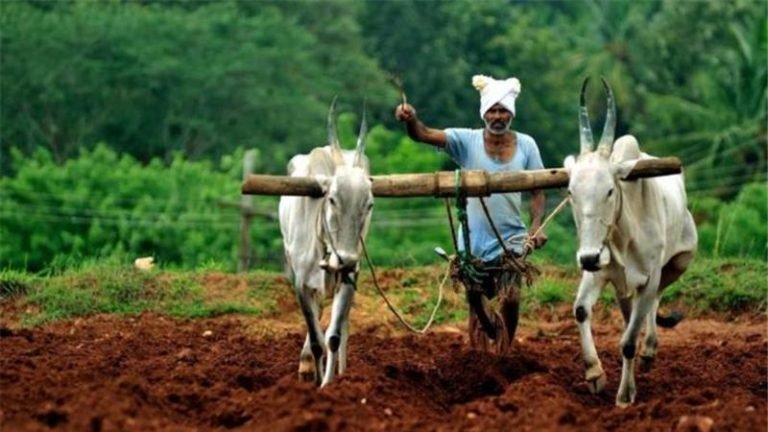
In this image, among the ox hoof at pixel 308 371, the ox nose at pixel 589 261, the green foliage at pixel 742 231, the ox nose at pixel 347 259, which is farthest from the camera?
the green foliage at pixel 742 231

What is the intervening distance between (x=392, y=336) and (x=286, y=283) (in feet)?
5.05

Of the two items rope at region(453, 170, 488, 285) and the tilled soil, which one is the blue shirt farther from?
the tilled soil

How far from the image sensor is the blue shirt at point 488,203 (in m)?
10.6

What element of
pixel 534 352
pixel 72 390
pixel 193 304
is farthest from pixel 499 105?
pixel 193 304

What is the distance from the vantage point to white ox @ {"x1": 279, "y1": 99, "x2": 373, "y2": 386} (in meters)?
9.42

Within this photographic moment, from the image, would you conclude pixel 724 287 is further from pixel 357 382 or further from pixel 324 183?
pixel 357 382

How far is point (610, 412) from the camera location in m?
8.66

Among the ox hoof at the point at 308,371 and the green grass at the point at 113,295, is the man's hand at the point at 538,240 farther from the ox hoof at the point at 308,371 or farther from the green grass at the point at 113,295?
the green grass at the point at 113,295

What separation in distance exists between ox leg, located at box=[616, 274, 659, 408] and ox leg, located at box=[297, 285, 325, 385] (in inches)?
65.1

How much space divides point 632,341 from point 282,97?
1324 inches

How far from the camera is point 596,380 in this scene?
9812 mm

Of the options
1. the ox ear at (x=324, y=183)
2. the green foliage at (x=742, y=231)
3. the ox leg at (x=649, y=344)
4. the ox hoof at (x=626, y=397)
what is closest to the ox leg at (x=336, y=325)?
the ox ear at (x=324, y=183)

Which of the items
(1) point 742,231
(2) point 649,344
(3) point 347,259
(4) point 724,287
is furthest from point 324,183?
(1) point 742,231

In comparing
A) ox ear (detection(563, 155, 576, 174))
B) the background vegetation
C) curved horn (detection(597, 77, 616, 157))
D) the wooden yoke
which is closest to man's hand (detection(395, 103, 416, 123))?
the wooden yoke
